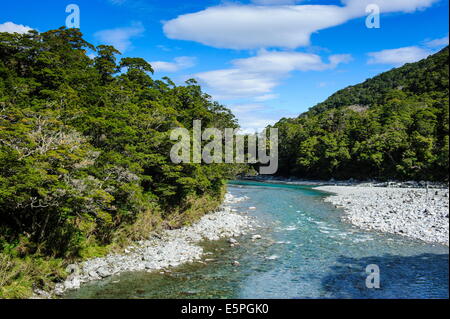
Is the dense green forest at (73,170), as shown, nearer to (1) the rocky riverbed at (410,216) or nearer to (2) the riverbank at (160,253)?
(2) the riverbank at (160,253)

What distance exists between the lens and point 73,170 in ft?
37.5

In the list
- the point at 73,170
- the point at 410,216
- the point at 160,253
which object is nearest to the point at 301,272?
the point at 160,253

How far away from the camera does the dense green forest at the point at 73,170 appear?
10125 mm

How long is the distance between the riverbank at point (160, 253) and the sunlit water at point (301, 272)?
522 mm

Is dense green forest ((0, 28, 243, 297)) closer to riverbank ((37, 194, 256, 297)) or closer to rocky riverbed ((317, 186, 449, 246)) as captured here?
riverbank ((37, 194, 256, 297))

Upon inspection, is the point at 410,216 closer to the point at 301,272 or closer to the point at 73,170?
the point at 301,272

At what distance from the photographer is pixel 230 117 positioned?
139ft

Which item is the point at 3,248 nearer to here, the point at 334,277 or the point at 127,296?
the point at 127,296

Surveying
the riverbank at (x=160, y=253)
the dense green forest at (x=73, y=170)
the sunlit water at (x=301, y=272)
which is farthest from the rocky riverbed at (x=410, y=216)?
the dense green forest at (x=73, y=170)

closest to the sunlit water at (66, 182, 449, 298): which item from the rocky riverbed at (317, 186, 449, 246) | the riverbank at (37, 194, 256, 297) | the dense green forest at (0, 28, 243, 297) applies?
the riverbank at (37, 194, 256, 297)

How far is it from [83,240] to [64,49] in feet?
67.8

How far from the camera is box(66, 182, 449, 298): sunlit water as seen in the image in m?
9.91
